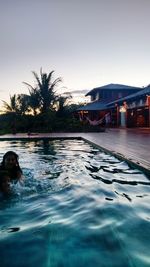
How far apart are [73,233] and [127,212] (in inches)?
35.3

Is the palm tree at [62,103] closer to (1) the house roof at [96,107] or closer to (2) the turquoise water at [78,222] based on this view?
(1) the house roof at [96,107]

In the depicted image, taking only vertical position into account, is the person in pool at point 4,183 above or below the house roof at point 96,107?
below

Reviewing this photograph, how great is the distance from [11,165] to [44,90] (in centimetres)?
2442

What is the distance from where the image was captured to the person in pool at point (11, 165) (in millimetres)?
4197

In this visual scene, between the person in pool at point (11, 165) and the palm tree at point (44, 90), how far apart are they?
22744 millimetres

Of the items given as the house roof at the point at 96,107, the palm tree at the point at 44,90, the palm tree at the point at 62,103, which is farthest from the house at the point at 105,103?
the palm tree at the point at 44,90

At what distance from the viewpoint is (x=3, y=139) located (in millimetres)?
15242

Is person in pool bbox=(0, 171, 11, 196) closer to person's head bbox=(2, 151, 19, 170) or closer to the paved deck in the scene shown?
person's head bbox=(2, 151, 19, 170)

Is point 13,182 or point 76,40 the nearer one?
point 13,182

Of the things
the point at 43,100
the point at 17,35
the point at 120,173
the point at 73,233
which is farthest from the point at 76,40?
the point at 73,233

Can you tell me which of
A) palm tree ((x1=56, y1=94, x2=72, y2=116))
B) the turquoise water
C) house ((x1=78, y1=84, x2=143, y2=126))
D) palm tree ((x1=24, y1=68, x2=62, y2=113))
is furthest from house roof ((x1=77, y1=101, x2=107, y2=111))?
the turquoise water

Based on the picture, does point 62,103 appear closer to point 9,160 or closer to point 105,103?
point 105,103

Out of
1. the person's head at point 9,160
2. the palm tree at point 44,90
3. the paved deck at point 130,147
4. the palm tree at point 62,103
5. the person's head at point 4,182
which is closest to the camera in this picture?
the person's head at point 4,182

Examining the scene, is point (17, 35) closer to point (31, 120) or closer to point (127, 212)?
point (31, 120)
